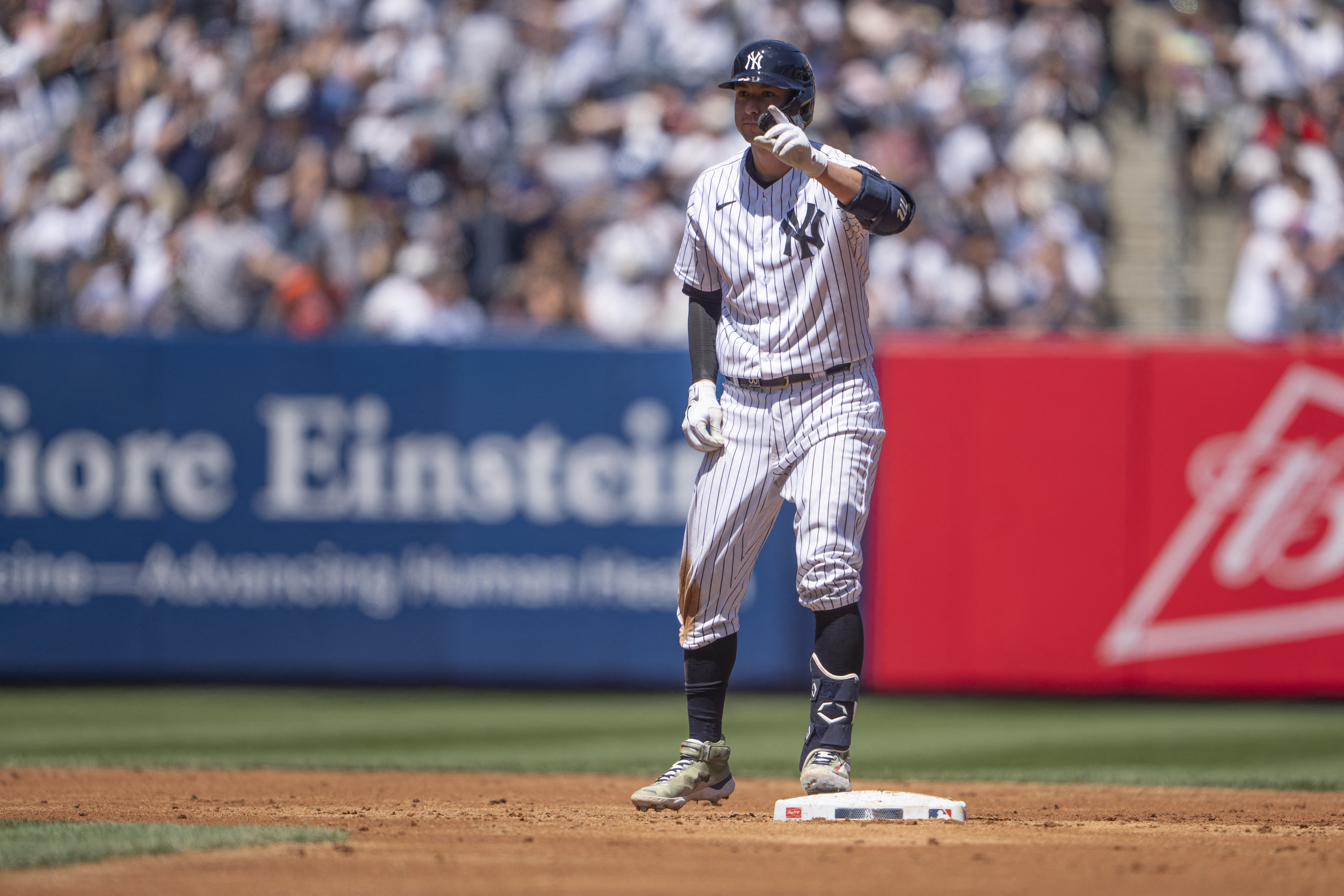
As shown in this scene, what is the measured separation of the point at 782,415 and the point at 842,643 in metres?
0.71

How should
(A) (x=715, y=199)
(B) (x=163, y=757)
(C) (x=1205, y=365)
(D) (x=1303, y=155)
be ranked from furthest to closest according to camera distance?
(D) (x=1303, y=155) < (C) (x=1205, y=365) < (B) (x=163, y=757) < (A) (x=715, y=199)

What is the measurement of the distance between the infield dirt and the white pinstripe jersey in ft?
4.55

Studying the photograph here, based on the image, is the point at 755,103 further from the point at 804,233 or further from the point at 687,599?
the point at 687,599

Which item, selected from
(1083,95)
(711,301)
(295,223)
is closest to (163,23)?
(295,223)

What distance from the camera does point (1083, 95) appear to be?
1329cm

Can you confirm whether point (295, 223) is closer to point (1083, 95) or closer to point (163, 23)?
point (163, 23)

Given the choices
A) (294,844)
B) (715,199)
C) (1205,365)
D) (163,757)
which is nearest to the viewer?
(294,844)

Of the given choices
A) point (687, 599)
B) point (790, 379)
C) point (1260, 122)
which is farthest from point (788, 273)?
point (1260, 122)

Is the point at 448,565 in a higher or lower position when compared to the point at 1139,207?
lower

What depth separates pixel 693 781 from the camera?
5.45 m

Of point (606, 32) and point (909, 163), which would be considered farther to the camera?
point (606, 32)

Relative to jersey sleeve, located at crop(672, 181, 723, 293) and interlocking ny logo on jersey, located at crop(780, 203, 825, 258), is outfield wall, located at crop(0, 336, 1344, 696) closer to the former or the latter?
jersey sleeve, located at crop(672, 181, 723, 293)

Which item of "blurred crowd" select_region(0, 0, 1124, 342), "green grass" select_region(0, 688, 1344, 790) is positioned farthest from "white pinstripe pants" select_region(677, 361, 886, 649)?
"blurred crowd" select_region(0, 0, 1124, 342)

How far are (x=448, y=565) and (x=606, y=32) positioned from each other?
5369 mm
